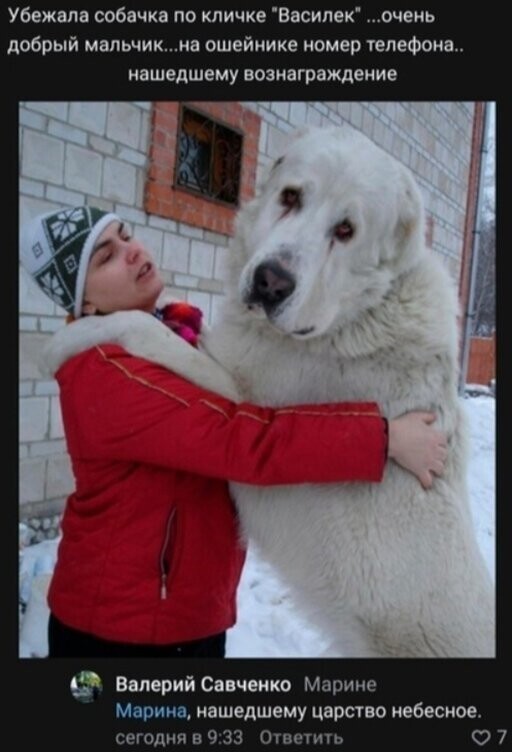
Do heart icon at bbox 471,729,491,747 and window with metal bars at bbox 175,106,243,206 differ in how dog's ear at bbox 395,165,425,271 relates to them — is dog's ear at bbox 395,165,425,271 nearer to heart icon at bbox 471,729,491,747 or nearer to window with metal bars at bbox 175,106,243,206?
heart icon at bbox 471,729,491,747

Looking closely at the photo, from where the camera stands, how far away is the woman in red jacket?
154cm

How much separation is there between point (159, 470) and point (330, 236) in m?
0.85

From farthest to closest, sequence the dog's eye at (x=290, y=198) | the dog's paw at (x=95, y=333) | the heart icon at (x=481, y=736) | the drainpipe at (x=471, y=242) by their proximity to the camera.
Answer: the drainpipe at (x=471, y=242) → the dog's eye at (x=290, y=198) → the dog's paw at (x=95, y=333) → the heart icon at (x=481, y=736)

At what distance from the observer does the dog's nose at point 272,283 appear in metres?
1.66

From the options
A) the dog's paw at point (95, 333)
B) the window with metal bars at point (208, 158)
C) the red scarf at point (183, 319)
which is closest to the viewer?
the dog's paw at point (95, 333)

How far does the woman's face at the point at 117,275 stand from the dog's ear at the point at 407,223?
79cm

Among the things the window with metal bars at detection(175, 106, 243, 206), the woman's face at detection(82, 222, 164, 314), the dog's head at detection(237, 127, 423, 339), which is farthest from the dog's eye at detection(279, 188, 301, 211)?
the window with metal bars at detection(175, 106, 243, 206)

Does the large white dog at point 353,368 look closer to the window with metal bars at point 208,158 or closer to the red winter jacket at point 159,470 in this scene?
the red winter jacket at point 159,470

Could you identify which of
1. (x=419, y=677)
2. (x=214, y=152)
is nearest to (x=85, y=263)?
(x=419, y=677)

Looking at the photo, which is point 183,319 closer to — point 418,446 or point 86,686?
point 418,446

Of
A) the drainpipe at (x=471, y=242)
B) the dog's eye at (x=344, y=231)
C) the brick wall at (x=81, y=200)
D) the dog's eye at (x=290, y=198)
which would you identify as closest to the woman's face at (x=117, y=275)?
the dog's eye at (x=290, y=198)

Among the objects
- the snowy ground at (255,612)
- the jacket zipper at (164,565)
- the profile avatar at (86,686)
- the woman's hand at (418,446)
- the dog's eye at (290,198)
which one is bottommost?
the snowy ground at (255,612)

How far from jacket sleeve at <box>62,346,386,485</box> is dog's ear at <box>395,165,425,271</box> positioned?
0.57m

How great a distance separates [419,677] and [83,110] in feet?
12.0
